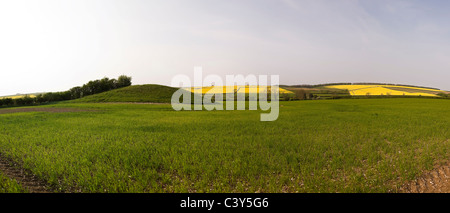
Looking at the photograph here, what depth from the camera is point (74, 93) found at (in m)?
80.8

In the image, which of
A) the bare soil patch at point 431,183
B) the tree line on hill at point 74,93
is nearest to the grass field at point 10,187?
the bare soil patch at point 431,183

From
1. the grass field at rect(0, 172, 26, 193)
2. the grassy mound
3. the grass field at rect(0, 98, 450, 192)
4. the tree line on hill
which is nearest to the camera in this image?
the grass field at rect(0, 172, 26, 193)

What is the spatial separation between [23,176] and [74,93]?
94547mm

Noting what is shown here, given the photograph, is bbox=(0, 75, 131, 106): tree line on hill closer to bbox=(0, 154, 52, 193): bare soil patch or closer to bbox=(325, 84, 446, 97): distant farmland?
bbox=(0, 154, 52, 193): bare soil patch

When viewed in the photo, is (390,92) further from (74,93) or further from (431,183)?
(74,93)

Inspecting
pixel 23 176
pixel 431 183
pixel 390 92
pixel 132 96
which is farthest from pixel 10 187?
pixel 390 92

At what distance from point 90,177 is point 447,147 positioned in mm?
18973

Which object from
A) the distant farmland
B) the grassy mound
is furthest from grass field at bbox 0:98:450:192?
the distant farmland

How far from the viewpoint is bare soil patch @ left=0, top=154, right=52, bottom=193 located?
21.6 ft

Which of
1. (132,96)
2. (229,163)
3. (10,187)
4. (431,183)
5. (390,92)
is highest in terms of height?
(390,92)

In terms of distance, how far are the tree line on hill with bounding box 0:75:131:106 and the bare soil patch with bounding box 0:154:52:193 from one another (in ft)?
256
